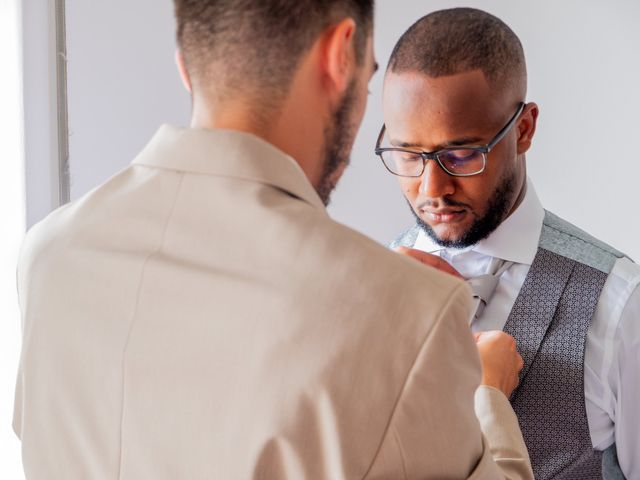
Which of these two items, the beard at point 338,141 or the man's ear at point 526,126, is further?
the man's ear at point 526,126

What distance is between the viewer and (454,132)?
4.82ft

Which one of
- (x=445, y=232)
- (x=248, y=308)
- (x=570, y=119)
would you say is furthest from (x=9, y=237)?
(x=570, y=119)

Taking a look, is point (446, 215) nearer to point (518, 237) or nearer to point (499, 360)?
point (518, 237)

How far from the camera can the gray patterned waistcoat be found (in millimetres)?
1403

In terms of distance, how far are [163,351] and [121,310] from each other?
6 cm

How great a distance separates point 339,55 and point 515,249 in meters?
0.76

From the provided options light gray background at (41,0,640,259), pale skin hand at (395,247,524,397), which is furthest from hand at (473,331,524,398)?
light gray background at (41,0,640,259)

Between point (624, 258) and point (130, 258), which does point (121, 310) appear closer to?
point (130, 258)

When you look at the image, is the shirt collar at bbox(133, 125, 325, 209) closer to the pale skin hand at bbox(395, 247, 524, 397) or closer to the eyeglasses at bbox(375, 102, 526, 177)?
the pale skin hand at bbox(395, 247, 524, 397)

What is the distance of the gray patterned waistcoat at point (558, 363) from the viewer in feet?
4.60

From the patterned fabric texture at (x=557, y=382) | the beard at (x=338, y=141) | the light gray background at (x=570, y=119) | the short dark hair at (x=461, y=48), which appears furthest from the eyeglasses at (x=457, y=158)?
the light gray background at (x=570, y=119)

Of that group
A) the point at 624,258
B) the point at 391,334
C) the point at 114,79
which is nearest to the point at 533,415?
the point at 624,258

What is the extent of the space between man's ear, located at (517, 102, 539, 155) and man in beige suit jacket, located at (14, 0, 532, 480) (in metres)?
0.70

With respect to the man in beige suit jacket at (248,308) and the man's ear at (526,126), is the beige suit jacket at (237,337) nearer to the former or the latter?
the man in beige suit jacket at (248,308)
